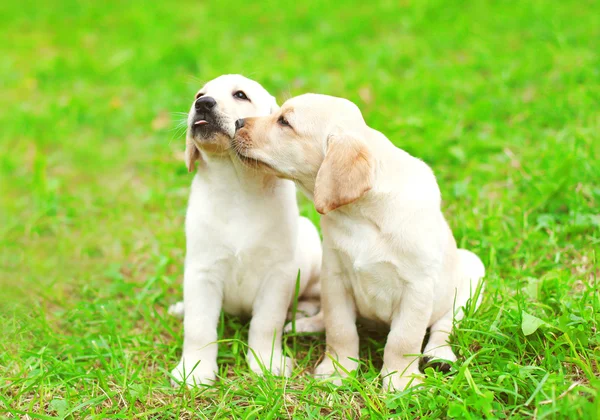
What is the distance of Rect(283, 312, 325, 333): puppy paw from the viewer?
390cm

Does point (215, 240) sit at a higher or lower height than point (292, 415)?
higher

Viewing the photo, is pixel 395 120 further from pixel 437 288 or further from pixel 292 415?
pixel 292 415

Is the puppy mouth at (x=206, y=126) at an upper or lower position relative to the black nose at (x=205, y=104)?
lower

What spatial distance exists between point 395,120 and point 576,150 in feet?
5.92

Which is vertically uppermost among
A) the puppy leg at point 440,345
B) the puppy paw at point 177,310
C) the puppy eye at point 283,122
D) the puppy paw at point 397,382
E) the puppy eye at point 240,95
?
the puppy eye at point 240,95

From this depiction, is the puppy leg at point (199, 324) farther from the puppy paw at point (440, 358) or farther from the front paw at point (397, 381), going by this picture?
the puppy paw at point (440, 358)

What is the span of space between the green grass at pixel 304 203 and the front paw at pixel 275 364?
9cm

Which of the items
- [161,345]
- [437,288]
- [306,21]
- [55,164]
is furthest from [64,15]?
[437,288]

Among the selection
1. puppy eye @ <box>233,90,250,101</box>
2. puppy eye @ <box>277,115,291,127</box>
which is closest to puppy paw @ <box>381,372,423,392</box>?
puppy eye @ <box>277,115,291,127</box>

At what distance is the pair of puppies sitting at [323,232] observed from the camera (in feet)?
10.6

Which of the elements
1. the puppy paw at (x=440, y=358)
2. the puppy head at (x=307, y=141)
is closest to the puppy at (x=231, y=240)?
the puppy head at (x=307, y=141)

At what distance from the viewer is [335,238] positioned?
337 centimetres

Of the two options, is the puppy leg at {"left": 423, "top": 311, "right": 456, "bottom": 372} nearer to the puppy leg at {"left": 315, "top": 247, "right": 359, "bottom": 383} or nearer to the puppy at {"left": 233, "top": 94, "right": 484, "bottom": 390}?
the puppy at {"left": 233, "top": 94, "right": 484, "bottom": 390}

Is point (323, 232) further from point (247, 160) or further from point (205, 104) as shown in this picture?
point (205, 104)
